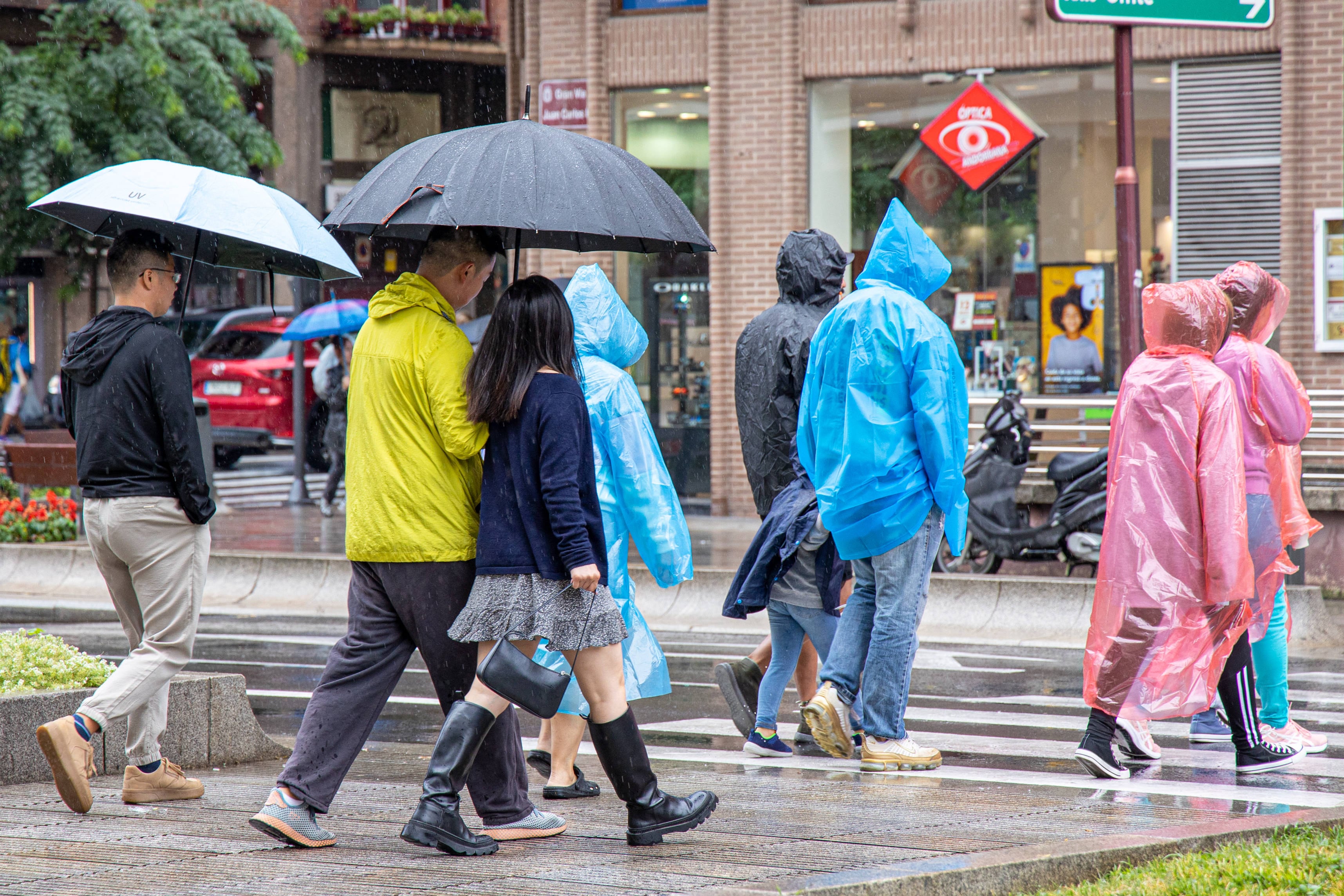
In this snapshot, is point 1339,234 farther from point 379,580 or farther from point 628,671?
point 379,580

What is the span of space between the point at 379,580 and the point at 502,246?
3.90ft

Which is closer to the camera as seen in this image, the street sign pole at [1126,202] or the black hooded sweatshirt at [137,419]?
the black hooded sweatshirt at [137,419]

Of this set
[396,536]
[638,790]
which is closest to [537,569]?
[396,536]

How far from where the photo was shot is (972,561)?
42.7 ft

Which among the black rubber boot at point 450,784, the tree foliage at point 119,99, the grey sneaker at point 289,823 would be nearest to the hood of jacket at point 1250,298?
the black rubber boot at point 450,784

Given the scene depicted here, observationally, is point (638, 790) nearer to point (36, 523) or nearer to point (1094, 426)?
point (1094, 426)

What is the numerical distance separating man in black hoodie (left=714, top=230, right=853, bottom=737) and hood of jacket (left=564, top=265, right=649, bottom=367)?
834 millimetres

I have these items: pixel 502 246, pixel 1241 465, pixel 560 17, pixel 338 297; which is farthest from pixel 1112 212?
pixel 338 297

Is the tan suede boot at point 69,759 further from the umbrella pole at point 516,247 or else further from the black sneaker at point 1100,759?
the black sneaker at point 1100,759

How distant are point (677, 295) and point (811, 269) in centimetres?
1174

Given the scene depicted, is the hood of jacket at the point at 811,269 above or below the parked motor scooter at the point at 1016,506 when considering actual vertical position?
above

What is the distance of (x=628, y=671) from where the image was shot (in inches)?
244

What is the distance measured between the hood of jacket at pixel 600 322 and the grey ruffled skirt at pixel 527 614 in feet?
5.05

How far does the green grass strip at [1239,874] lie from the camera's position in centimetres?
443
